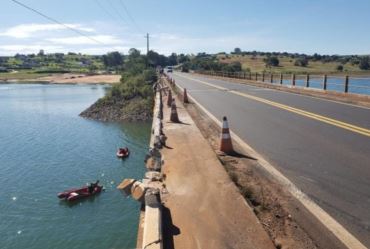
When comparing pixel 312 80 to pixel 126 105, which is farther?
pixel 126 105

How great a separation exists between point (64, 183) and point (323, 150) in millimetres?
14870

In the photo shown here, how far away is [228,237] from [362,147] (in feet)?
18.4

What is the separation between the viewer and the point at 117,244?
13.2m

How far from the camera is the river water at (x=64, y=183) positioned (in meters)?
14.1

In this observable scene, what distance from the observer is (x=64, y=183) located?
20.2 metres

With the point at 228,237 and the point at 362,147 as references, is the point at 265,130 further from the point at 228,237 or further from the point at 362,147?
the point at 228,237

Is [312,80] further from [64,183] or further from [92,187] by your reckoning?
[92,187]

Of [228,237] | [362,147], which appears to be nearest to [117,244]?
[362,147]

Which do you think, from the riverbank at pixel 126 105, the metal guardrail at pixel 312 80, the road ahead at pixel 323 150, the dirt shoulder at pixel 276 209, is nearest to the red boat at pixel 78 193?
the road ahead at pixel 323 150

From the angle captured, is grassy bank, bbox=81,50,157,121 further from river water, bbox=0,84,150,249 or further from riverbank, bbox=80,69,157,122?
river water, bbox=0,84,150,249

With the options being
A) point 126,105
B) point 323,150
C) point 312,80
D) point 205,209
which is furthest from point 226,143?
point 126,105

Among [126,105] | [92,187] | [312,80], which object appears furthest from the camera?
[126,105]

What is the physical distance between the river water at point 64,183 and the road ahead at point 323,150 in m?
6.02

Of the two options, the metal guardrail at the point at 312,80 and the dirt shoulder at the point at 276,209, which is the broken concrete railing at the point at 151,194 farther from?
the metal guardrail at the point at 312,80
